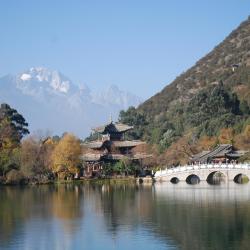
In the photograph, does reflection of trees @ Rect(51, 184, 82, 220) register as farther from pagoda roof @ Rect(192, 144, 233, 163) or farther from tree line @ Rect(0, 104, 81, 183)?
pagoda roof @ Rect(192, 144, 233, 163)

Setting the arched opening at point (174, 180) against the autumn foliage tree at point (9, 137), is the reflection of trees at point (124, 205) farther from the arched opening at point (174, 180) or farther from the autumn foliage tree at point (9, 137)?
the autumn foliage tree at point (9, 137)

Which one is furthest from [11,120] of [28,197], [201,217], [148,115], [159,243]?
[159,243]

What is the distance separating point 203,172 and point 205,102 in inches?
1115

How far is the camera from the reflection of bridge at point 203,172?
67750 millimetres

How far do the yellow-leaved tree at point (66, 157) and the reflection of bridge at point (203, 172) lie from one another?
8.88 meters

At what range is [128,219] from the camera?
4050 cm

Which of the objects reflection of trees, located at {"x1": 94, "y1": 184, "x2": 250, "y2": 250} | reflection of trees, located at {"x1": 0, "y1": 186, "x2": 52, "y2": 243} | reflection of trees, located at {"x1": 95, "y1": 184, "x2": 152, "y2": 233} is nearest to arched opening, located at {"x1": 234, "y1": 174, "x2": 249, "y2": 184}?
reflection of trees, located at {"x1": 95, "y1": 184, "x2": 152, "y2": 233}

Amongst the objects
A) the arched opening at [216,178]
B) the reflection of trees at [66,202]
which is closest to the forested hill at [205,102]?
the arched opening at [216,178]

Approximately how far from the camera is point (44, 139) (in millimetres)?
86688

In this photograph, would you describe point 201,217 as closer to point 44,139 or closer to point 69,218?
point 69,218

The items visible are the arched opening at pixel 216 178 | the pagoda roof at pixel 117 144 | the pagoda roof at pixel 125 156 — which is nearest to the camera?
the arched opening at pixel 216 178

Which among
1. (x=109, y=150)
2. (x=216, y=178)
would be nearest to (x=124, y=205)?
(x=216, y=178)

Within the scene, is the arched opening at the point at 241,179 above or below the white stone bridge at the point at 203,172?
below

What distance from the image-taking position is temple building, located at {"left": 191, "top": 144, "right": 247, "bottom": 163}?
77125 mm
